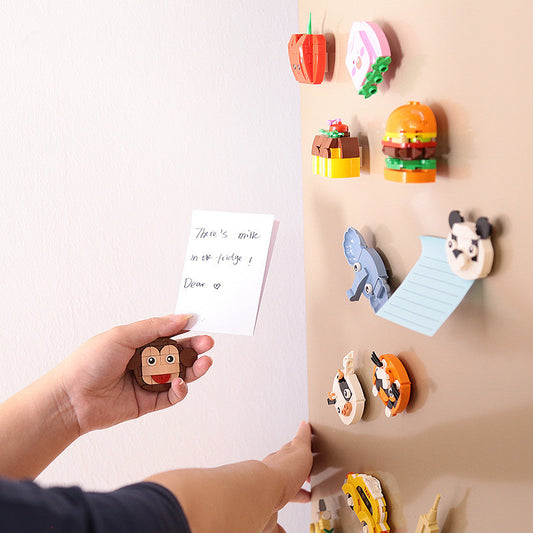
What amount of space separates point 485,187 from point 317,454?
0.52 m

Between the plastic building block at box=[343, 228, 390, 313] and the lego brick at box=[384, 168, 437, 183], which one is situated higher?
the lego brick at box=[384, 168, 437, 183]

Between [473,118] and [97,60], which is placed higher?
[97,60]

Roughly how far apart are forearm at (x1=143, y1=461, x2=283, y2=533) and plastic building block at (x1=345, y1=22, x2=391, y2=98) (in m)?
0.38

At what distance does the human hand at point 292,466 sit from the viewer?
72cm

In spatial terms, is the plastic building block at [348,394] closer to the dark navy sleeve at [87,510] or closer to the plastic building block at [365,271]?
the plastic building block at [365,271]

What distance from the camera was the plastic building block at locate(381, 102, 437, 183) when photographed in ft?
1.60

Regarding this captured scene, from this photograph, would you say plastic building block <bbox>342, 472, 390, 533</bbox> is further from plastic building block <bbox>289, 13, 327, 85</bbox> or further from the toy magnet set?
plastic building block <bbox>289, 13, 327, 85</bbox>

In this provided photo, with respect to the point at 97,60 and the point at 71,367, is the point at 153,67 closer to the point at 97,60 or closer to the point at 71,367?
the point at 97,60

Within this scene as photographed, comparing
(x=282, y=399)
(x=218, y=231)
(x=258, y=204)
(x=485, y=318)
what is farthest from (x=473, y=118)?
(x=282, y=399)

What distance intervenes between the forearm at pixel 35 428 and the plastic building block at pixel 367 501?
1.13 ft

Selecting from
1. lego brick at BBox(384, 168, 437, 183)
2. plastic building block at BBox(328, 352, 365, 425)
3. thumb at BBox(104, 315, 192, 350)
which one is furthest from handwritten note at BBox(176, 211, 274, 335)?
lego brick at BBox(384, 168, 437, 183)

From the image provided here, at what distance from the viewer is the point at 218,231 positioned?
737mm

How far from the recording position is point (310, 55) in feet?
2.18

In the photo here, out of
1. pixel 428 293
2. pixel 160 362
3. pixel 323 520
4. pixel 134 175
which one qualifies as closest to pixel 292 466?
pixel 323 520
